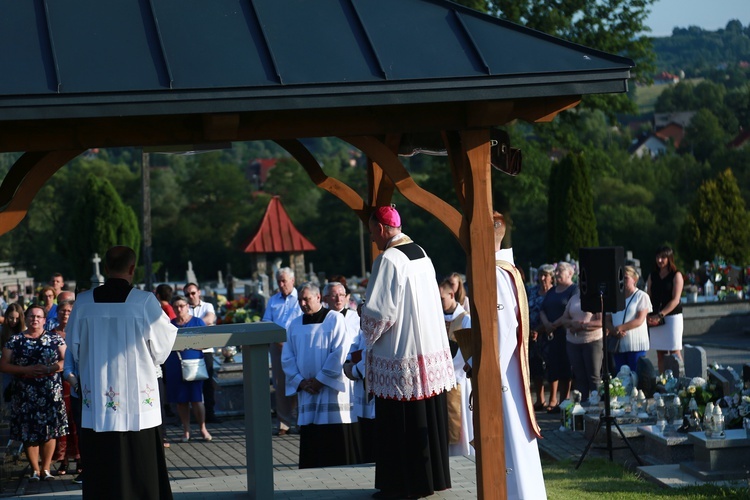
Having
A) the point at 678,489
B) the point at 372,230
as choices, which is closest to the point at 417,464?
the point at 372,230

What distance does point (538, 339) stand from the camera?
1294cm

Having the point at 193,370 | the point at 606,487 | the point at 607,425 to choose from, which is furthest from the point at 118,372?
the point at 193,370

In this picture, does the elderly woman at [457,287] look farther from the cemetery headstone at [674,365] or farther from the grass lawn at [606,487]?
the cemetery headstone at [674,365]

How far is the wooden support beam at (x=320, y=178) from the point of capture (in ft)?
27.5

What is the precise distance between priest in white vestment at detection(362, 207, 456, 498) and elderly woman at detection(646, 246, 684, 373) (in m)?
5.50

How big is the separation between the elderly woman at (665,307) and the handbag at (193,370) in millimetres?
4806

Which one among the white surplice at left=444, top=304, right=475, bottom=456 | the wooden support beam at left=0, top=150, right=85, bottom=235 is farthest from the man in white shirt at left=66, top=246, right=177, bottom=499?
the white surplice at left=444, top=304, right=475, bottom=456

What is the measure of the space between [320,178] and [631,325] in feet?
15.2

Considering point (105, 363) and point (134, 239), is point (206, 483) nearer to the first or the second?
point (105, 363)

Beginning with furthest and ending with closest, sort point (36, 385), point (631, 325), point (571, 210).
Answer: point (571, 210) < point (631, 325) < point (36, 385)

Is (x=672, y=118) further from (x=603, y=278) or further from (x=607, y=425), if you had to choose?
(x=607, y=425)

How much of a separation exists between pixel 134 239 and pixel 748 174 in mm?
29694

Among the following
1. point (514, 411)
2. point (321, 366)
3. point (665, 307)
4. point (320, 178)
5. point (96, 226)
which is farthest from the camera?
point (96, 226)

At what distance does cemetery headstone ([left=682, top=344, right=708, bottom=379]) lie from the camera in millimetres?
10781
